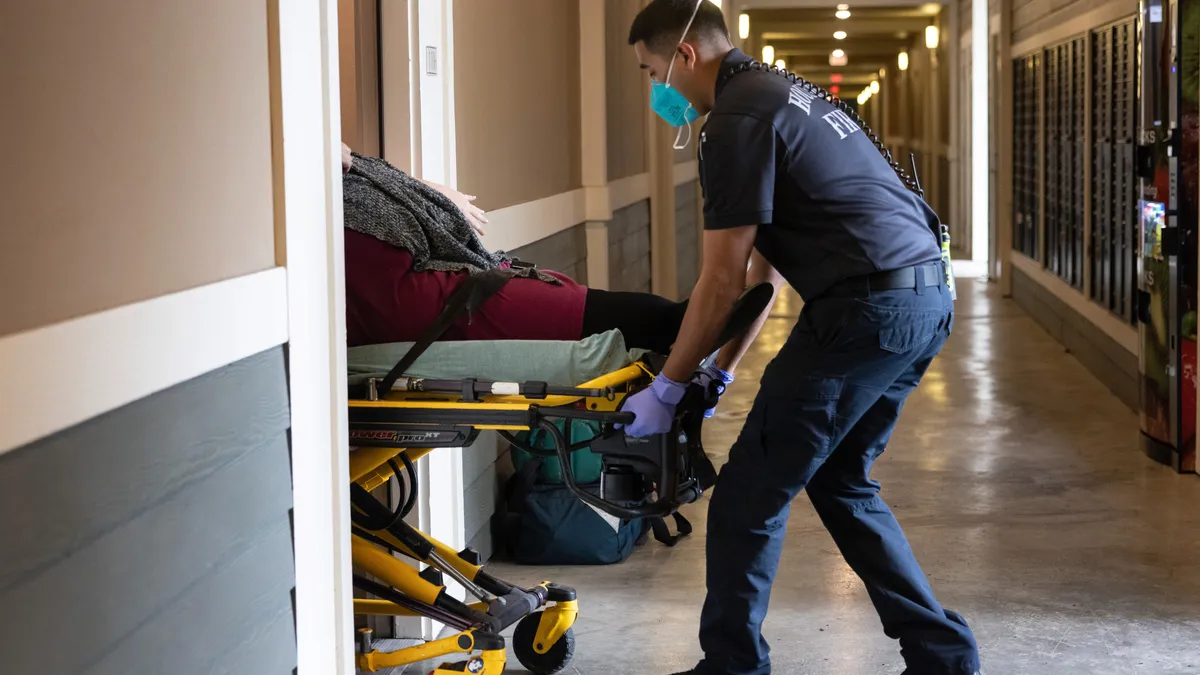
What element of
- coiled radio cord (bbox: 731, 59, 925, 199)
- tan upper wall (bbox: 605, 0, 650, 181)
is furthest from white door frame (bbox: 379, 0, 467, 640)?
tan upper wall (bbox: 605, 0, 650, 181)

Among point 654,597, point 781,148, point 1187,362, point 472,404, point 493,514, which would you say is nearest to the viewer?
point 472,404

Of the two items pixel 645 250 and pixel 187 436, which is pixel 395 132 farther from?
A: pixel 645 250

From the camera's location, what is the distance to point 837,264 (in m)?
2.78

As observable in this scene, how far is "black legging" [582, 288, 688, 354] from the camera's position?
9.20 feet

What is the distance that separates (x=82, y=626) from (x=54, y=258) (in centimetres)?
42

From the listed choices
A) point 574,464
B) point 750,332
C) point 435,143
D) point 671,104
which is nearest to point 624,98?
point 574,464

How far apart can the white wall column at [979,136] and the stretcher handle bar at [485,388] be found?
39.9 feet

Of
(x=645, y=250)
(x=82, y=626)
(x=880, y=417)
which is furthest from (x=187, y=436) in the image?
(x=645, y=250)

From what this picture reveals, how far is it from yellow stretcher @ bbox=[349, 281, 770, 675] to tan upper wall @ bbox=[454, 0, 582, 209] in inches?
58.8

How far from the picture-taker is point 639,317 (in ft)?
9.33

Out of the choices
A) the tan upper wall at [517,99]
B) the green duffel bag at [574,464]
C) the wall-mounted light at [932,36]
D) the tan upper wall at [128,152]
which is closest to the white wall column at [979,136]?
the wall-mounted light at [932,36]

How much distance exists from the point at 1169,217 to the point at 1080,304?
3.01 metres

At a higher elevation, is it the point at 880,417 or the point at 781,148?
the point at 781,148

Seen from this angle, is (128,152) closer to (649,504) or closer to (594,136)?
(649,504)
